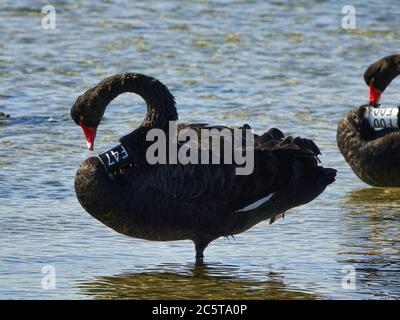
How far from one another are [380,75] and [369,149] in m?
0.94

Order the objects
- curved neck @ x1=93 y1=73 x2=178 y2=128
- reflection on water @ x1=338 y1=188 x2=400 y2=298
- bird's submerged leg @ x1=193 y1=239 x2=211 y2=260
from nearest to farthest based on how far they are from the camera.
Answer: reflection on water @ x1=338 y1=188 x2=400 y2=298
bird's submerged leg @ x1=193 y1=239 x2=211 y2=260
curved neck @ x1=93 y1=73 x2=178 y2=128

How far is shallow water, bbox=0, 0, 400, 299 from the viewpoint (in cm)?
715

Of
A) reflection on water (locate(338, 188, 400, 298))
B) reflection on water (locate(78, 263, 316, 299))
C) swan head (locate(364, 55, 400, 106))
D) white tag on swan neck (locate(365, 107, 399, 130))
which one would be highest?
swan head (locate(364, 55, 400, 106))

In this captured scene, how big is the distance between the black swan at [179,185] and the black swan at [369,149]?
1741 millimetres

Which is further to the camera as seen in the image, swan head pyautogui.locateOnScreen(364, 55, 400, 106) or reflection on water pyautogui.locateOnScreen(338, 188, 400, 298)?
swan head pyautogui.locateOnScreen(364, 55, 400, 106)

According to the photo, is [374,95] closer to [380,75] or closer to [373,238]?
[380,75]

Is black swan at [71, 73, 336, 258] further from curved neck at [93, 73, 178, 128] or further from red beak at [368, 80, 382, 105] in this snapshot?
red beak at [368, 80, 382, 105]

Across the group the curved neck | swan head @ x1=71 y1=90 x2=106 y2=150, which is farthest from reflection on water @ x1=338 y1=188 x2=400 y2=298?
swan head @ x1=71 y1=90 x2=106 y2=150

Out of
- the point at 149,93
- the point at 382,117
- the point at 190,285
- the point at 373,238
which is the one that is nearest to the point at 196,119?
the point at 382,117

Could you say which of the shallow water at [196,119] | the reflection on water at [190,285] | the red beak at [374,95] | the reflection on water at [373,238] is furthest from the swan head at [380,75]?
the reflection on water at [190,285]

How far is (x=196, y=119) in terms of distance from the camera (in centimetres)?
1111

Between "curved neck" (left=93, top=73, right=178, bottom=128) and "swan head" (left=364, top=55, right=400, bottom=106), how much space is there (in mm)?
3046
